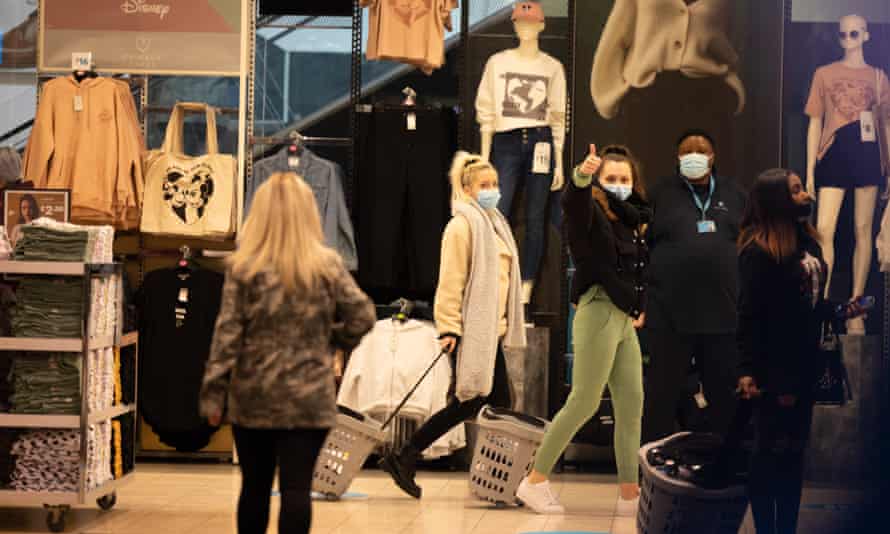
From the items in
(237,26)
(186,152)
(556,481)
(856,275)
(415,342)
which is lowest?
(556,481)

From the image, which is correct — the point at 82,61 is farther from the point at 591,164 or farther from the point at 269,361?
the point at 269,361

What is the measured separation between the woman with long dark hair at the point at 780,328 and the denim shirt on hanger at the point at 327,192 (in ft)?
14.6

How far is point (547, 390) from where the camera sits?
7.65 m

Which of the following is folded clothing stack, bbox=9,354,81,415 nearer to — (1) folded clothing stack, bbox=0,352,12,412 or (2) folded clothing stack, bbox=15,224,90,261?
(1) folded clothing stack, bbox=0,352,12,412

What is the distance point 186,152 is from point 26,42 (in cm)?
177

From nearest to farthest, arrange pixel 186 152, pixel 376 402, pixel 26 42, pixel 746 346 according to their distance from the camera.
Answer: pixel 746 346
pixel 376 402
pixel 186 152
pixel 26 42

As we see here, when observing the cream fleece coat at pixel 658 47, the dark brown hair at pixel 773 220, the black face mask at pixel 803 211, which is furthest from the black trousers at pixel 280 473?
the cream fleece coat at pixel 658 47

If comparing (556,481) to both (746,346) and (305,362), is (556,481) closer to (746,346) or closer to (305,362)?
(305,362)

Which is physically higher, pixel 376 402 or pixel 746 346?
pixel 746 346

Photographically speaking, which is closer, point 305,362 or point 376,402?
point 305,362

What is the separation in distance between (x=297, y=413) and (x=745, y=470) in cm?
126

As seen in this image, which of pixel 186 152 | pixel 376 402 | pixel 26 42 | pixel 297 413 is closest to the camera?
pixel 297 413

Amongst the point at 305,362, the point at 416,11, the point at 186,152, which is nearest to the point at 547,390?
the point at 416,11

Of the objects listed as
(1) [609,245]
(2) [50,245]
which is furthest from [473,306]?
(2) [50,245]
